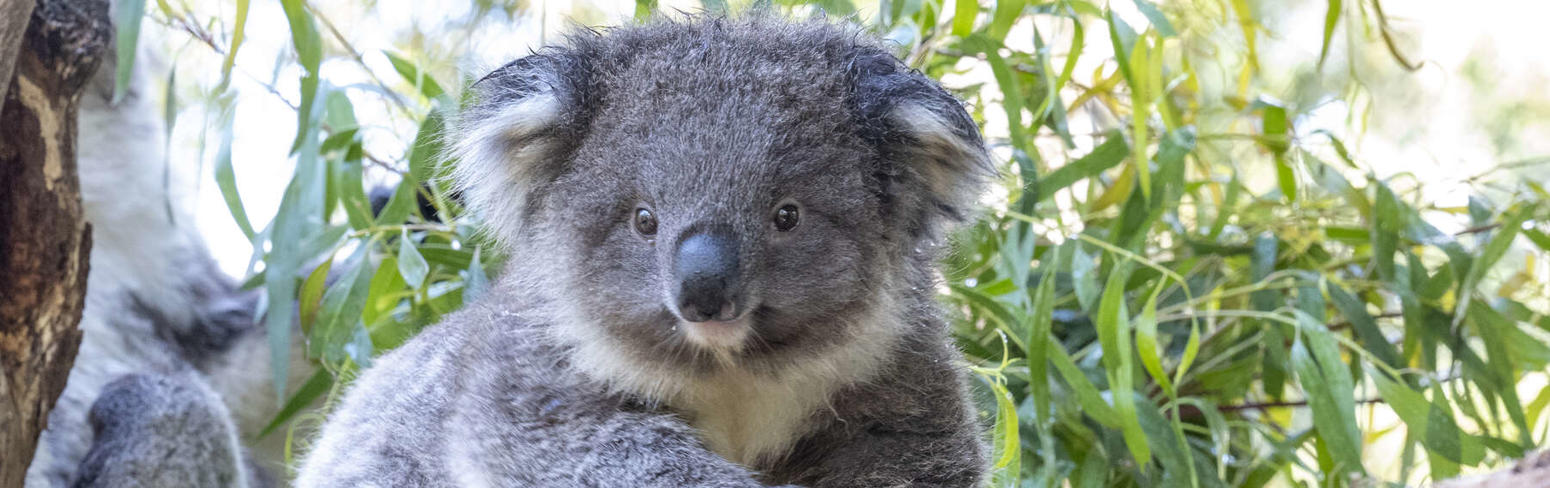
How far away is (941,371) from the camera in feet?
6.40

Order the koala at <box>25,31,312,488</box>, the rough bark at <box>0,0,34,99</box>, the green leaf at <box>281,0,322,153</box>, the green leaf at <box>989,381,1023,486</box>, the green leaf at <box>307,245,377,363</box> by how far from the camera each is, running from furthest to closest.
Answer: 1. the koala at <box>25,31,312,488</box>
2. the green leaf at <box>307,245,377,363</box>
3. the green leaf at <box>281,0,322,153</box>
4. the rough bark at <box>0,0,34,99</box>
5. the green leaf at <box>989,381,1023,486</box>

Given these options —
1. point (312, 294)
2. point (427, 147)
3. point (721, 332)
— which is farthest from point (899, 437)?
point (312, 294)

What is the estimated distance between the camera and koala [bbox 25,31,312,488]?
12.6 ft

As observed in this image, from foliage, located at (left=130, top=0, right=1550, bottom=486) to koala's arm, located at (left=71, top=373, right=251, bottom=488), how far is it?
0.68 metres

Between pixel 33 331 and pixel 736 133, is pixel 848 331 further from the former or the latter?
pixel 33 331

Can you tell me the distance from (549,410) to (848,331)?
436 mm

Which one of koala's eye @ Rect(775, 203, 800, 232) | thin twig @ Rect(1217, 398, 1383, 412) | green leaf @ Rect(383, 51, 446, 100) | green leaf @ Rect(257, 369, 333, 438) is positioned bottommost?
thin twig @ Rect(1217, 398, 1383, 412)

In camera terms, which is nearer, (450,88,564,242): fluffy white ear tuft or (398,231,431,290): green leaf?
(450,88,564,242): fluffy white ear tuft

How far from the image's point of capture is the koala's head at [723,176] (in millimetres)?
1607

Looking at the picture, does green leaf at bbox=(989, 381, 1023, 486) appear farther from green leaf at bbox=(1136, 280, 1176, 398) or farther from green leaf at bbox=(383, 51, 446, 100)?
green leaf at bbox=(383, 51, 446, 100)

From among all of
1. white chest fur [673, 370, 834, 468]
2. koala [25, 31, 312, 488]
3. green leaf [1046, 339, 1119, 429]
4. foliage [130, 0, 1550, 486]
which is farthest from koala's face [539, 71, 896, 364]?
koala [25, 31, 312, 488]

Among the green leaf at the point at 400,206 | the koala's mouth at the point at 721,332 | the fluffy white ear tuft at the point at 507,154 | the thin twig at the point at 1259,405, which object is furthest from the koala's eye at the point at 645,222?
the thin twig at the point at 1259,405

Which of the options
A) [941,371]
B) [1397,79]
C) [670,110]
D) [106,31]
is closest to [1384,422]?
[1397,79]

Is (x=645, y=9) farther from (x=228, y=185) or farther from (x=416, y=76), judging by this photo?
A: (x=228, y=185)
